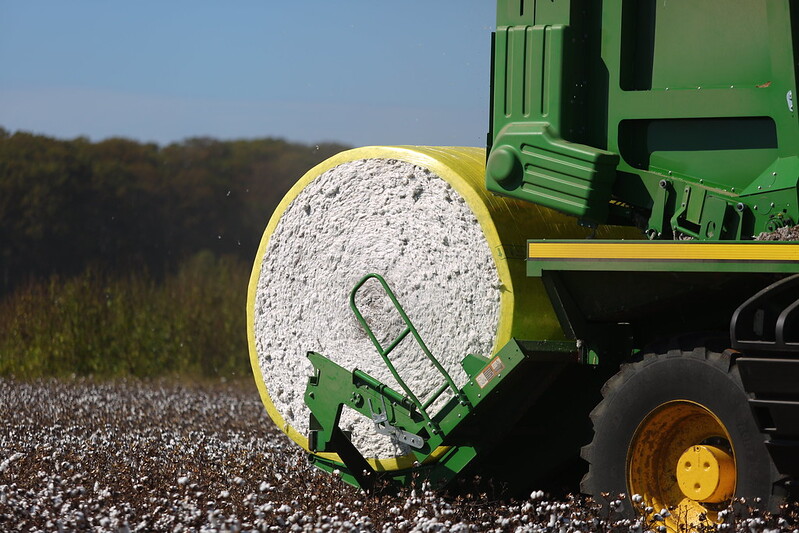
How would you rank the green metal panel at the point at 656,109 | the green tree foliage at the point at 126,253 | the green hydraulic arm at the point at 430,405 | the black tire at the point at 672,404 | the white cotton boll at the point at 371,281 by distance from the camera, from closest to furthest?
the black tire at the point at 672,404, the green metal panel at the point at 656,109, the green hydraulic arm at the point at 430,405, the white cotton boll at the point at 371,281, the green tree foliage at the point at 126,253

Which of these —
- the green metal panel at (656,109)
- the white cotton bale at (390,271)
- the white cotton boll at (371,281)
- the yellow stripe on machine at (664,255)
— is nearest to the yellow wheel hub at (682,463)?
the yellow stripe on machine at (664,255)

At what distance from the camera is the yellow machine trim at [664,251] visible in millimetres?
4254

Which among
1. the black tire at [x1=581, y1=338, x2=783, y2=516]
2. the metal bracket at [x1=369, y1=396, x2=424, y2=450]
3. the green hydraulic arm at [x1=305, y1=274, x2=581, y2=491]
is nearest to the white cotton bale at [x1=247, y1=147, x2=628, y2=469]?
the green hydraulic arm at [x1=305, y1=274, x2=581, y2=491]

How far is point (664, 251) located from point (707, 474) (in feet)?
2.96

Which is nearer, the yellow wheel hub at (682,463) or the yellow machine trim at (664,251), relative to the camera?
the yellow machine trim at (664,251)

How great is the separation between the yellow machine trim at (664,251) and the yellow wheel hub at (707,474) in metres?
0.78

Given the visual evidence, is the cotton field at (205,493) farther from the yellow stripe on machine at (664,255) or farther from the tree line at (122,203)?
the tree line at (122,203)

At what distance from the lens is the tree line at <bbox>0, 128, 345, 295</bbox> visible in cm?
2006

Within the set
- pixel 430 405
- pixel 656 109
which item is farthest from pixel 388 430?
pixel 656 109

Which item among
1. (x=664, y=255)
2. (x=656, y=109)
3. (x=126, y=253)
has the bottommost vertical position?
(x=126, y=253)

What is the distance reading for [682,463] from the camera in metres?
4.66

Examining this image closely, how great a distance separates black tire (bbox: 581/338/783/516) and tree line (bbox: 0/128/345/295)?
10969mm

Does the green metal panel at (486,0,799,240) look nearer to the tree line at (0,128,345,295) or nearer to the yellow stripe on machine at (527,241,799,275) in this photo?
the yellow stripe on machine at (527,241,799,275)

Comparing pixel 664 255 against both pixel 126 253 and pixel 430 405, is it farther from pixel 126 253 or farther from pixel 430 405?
pixel 126 253
